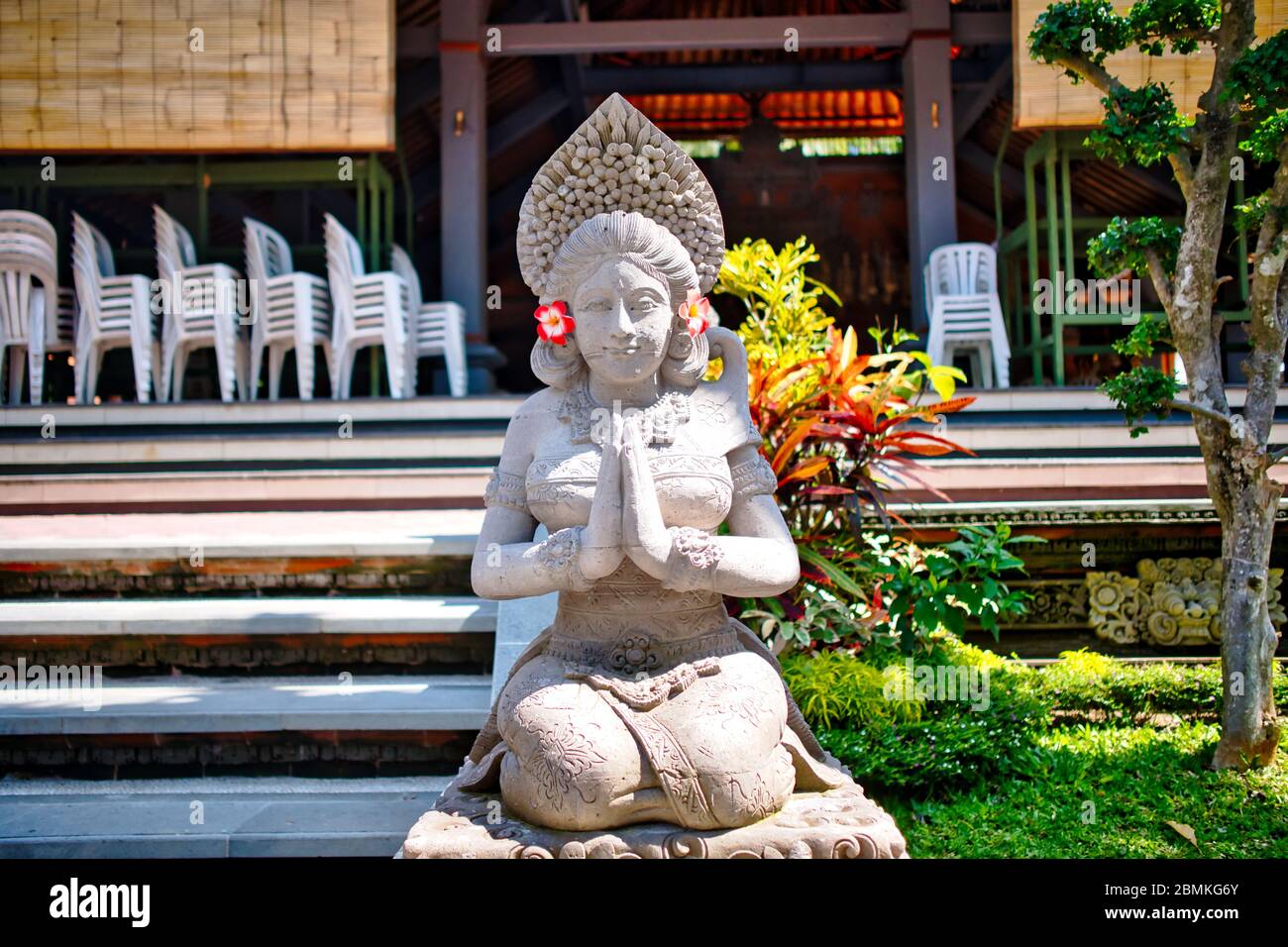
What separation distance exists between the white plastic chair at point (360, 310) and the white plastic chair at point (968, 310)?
358cm

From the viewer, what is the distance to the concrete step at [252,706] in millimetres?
3439

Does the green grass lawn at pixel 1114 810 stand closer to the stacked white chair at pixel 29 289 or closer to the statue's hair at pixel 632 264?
the statue's hair at pixel 632 264

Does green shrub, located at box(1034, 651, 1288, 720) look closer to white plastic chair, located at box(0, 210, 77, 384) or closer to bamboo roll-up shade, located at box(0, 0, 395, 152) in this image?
bamboo roll-up shade, located at box(0, 0, 395, 152)

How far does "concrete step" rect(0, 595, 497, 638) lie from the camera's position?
385 cm

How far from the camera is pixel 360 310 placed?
7.04 m

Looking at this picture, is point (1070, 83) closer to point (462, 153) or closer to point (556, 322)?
point (462, 153)

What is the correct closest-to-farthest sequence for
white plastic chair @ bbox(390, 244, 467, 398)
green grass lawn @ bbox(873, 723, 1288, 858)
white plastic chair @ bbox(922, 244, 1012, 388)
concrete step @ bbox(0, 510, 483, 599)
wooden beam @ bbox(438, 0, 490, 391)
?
green grass lawn @ bbox(873, 723, 1288, 858)
concrete step @ bbox(0, 510, 483, 599)
white plastic chair @ bbox(922, 244, 1012, 388)
white plastic chair @ bbox(390, 244, 467, 398)
wooden beam @ bbox(438, 0, 490, 391)

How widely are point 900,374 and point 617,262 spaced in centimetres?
212

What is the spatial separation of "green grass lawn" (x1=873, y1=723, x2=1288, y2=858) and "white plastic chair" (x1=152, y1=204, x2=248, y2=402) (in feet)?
17.5

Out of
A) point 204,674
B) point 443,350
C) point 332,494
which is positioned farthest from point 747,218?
point 204,674

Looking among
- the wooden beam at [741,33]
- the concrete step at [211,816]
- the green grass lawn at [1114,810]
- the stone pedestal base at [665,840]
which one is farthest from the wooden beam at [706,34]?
the stone pedestal base at [665,840]

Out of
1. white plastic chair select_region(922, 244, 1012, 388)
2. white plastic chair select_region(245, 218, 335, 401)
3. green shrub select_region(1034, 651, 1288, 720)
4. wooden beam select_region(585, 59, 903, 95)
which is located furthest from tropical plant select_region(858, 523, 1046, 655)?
wooden beam select_region(585, 59, 903, 95)

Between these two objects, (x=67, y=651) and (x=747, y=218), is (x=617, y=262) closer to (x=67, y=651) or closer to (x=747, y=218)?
(x=67, y=651)
